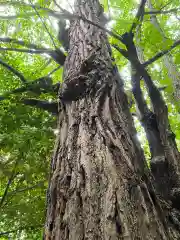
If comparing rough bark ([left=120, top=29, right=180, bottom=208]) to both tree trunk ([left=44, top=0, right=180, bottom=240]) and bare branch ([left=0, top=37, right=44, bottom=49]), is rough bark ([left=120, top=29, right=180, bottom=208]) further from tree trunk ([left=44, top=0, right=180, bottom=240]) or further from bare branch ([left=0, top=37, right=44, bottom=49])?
bare branch ([left=0, top=37, right=44, bottom=49])

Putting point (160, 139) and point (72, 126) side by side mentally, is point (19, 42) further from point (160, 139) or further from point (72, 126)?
point (160, 139)

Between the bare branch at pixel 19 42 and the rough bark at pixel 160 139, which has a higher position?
the bare branch at pixel 19 42

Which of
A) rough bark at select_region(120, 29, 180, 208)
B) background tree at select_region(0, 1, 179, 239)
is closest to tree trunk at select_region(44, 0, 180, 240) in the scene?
background tree at select_region(0, 1, 179, 239)

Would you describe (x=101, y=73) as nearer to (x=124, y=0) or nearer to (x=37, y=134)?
(x=37, y=134)

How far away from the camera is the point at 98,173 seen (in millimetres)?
1162

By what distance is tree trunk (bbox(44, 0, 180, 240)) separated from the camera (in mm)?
958

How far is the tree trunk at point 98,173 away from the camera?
958 millimetres

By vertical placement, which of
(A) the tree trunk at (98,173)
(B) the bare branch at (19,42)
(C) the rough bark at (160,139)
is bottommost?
(A) the tree trunk at (98,173)

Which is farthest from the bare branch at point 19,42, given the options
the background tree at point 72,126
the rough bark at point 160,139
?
the rough bark at point 160,139

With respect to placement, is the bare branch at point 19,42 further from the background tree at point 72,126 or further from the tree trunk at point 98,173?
the tree trunk at point 98,173

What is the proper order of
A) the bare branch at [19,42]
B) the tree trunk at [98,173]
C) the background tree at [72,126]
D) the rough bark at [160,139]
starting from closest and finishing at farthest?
the tree trunk at [98,173], the background tree at [72,126], the rough bark at [160,139], the bare branch at [19,42]

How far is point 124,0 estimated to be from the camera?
10.1 ft

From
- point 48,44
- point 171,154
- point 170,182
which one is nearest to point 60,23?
point 48,44

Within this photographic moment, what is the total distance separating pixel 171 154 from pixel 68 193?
5.85 ft
